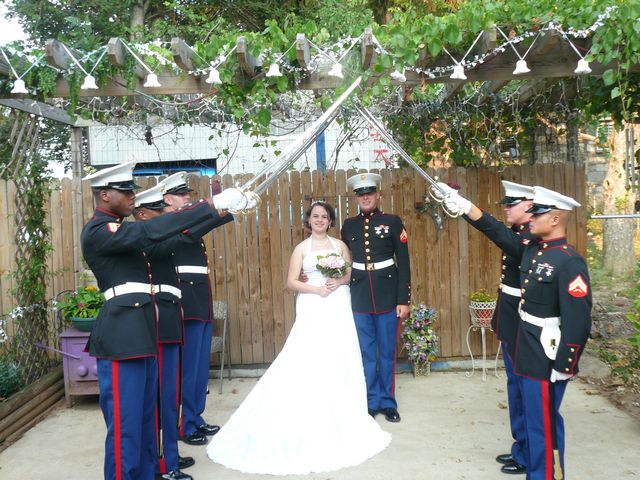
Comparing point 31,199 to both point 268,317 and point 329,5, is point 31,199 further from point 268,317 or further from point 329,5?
Answer: point 329,5

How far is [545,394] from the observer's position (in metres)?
3.31

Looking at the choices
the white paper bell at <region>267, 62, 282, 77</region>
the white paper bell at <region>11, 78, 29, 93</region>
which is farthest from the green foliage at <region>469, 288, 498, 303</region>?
the white paper bell at <region>11, 78, 29, 93</region>

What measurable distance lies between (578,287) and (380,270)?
2.12 meters

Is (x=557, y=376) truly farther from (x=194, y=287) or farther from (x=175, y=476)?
(x=194, y=287)

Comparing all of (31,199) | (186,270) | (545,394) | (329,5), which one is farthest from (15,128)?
(329,5)

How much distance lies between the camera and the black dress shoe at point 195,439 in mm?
4602

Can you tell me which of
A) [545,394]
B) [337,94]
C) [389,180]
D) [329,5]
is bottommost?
[545,394]

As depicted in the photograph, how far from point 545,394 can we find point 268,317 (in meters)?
3.48

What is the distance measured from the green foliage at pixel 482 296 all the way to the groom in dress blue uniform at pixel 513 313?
1852 millimetres

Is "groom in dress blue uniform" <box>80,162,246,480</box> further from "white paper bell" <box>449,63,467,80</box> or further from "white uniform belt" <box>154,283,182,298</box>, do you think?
"white paper bell" <box>449,63,467,80</box>

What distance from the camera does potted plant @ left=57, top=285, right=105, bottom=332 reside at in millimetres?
5383

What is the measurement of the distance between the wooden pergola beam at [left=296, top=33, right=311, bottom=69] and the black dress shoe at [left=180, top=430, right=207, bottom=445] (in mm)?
2835

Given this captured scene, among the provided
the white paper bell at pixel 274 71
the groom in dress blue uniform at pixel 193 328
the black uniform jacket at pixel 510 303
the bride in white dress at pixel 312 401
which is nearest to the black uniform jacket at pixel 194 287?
the groom in dress blue uniform at pixel 193 328

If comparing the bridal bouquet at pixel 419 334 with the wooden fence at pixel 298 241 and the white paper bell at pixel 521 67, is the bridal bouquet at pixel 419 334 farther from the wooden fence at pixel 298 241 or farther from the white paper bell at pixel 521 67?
the white paper bell at pixel 521 67
